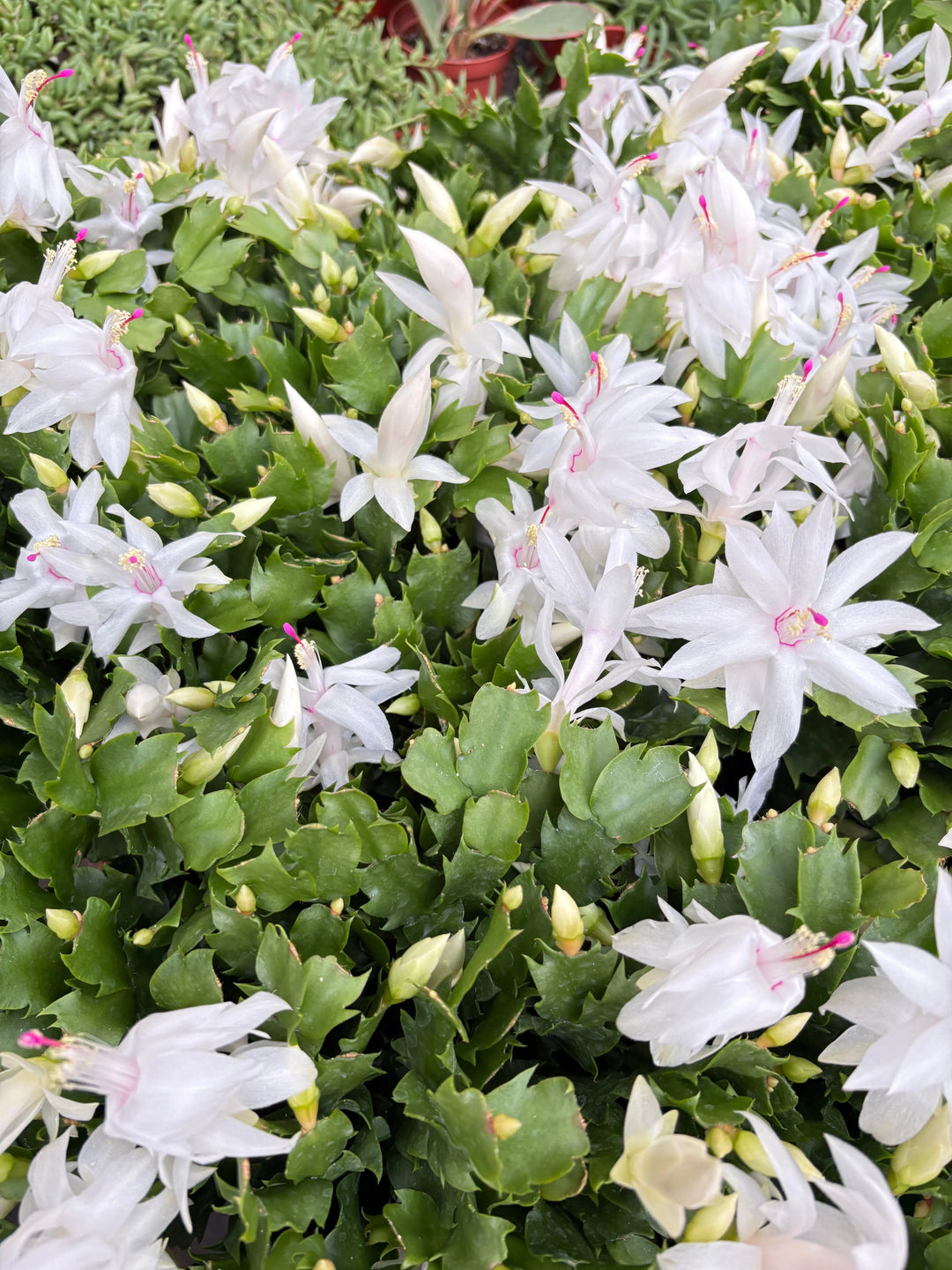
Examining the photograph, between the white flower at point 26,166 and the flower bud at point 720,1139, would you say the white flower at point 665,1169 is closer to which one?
the flower bud at point 720,1139

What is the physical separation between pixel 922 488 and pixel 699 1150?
0.46 meters

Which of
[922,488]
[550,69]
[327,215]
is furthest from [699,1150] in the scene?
[550,69]

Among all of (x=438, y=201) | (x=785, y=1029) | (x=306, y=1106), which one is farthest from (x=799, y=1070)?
(x=438, y=201)

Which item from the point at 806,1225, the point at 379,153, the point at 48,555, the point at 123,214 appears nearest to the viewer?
the point at 806,1225

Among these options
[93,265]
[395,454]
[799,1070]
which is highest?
[93,265]

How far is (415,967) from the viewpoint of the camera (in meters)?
0.51

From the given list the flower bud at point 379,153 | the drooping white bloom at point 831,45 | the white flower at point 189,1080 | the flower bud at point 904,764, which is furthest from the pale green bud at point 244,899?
the drooping white bloom at point 831,45

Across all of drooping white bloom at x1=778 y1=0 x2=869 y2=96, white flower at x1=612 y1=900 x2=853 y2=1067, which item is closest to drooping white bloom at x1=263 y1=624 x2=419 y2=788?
white flower at x1=612 y1=900 x2=853 y2=1067

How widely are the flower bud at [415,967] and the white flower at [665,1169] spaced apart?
122 millimetres

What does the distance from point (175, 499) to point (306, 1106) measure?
1.33 ft

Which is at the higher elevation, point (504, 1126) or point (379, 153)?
point (379, 153)

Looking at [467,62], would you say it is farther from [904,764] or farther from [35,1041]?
[35,1041]

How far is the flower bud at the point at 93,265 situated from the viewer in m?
0.78

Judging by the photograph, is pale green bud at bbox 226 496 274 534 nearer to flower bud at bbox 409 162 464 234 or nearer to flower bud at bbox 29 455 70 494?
flower bud at bbox 29 455 70 494
